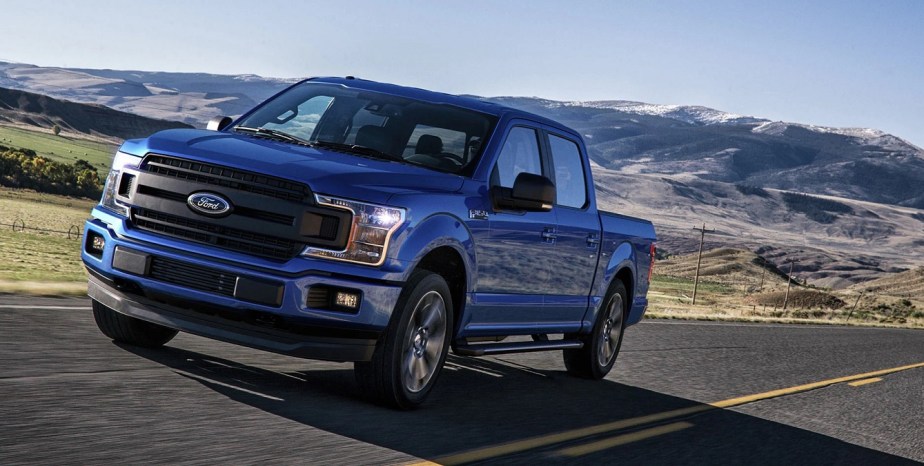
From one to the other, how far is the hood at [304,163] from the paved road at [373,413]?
126 centimetres

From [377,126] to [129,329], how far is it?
82.3 inches

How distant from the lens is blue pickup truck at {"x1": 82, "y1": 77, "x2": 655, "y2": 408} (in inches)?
241

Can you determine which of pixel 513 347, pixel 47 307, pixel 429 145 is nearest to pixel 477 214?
pixel 429 145

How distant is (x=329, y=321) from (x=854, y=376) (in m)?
9.54

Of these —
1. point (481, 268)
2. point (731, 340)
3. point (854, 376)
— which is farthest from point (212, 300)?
point (731, 340)

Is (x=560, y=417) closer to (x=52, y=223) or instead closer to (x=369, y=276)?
(x=369, y=276)

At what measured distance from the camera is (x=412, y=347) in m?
6.73

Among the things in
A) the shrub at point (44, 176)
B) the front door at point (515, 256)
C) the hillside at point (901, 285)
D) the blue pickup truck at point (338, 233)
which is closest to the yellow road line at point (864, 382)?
the front door at point (515, 256)

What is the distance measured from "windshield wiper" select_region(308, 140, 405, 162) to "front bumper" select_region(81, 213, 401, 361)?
4.09ft

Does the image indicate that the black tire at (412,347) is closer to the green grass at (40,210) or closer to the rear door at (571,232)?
the rear door at (571,232)

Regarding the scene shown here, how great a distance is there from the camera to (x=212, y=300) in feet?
19.9

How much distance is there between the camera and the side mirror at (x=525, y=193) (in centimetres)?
744

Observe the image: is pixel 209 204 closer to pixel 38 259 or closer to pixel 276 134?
pixel 276 134

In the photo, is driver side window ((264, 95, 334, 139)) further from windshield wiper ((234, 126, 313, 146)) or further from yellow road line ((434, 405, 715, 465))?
yellow road line ((434, 405, 715, 465))
